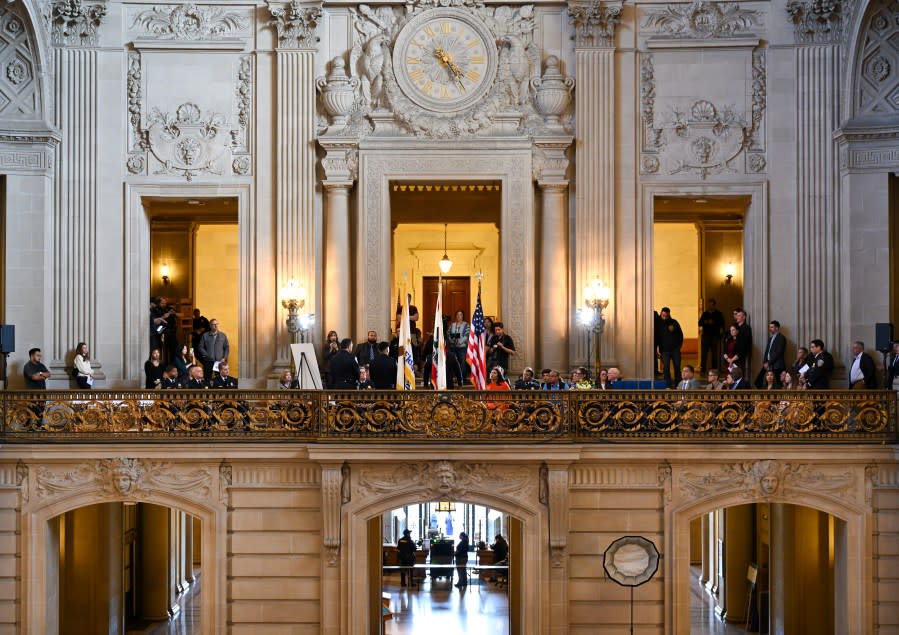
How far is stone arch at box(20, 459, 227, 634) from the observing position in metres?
18.6

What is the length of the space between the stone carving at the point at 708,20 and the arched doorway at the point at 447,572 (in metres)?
9.85

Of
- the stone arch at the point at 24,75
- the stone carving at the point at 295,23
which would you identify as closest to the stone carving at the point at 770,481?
the stone carving at the point at 295,23

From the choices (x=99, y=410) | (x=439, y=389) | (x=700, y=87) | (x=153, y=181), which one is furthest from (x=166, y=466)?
(x=700, y=87)

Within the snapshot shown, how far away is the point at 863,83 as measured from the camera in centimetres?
2256

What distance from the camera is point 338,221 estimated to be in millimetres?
23422

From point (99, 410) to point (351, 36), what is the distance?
9.12 metres

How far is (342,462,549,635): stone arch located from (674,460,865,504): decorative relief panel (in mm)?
2231

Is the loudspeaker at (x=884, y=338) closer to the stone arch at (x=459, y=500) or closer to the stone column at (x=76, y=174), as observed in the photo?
the stone arch at (x=459, y=500)

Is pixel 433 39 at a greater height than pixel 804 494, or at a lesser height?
greater

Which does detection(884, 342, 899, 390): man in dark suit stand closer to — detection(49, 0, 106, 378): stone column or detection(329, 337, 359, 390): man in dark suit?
detection(329, 337, 359, 390): man in dark suit

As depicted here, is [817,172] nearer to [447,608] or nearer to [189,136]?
[447,608]

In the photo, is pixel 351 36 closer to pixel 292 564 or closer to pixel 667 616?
pixel 292 564

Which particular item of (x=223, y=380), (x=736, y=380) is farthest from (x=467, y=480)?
(x=736, y=380)

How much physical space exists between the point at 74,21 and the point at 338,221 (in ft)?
20.3
